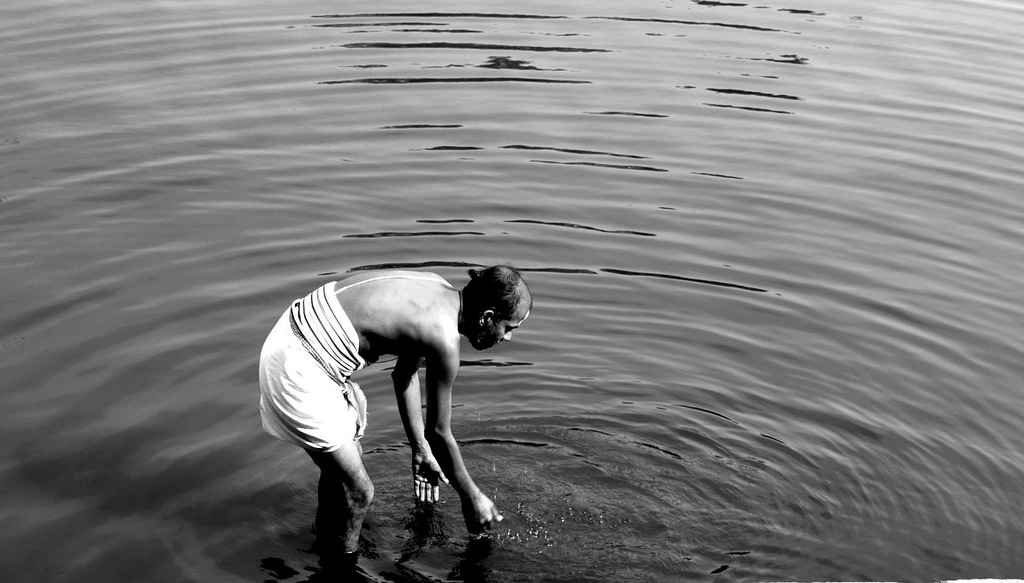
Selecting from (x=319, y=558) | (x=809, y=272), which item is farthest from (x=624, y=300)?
(x=319, y=558)

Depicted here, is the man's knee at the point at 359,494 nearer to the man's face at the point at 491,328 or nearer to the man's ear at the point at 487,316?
the man's face at the point at 491,328

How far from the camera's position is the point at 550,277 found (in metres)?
10.6

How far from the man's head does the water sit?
58.0 inches

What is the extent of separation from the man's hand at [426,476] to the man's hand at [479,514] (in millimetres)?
317

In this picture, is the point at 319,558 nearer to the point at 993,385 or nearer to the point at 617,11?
the point at 993,385

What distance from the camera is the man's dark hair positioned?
6.11 meters

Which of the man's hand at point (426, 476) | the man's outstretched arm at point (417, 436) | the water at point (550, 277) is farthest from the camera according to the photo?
the water at point (550, 277)

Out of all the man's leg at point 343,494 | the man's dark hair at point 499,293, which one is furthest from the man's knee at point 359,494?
the man's dark hair at point 499,293

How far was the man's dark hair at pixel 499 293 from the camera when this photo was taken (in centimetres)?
611

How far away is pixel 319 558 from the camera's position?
6812mm

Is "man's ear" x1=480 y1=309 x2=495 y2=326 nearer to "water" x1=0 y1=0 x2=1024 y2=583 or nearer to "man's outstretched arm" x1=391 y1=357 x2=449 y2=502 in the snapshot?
"man's outstretched arm" x1=391 y1=357 x2=449 y2=502

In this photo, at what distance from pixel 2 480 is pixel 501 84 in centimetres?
974

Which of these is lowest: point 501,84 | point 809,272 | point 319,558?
point 319,558

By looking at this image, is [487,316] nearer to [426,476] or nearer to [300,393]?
[300,393]
